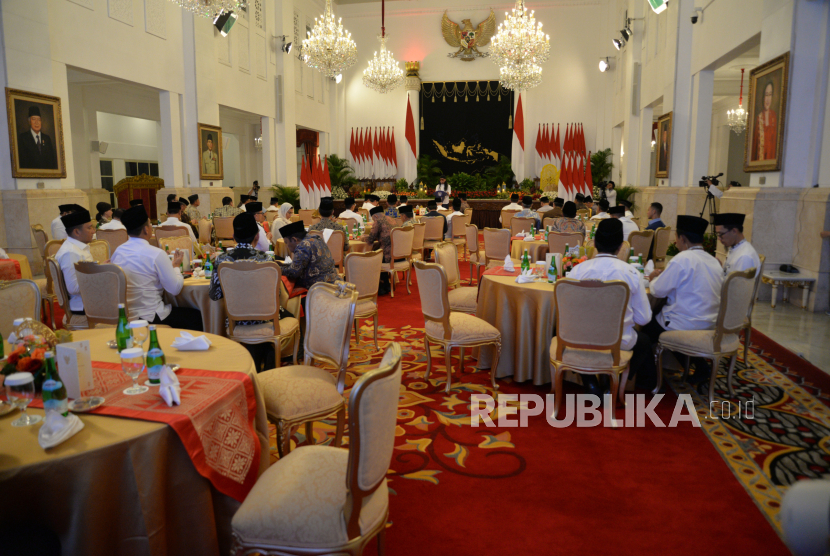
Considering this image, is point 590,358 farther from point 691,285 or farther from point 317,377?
point 317,377

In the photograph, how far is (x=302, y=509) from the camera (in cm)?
179

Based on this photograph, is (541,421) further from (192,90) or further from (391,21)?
(391,21)

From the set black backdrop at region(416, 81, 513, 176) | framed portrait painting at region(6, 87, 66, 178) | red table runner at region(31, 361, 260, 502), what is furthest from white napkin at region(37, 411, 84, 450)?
black backdrop at region(416, 81, 513, 176)

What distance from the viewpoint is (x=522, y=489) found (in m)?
2.83

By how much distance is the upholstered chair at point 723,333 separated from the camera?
3.67m

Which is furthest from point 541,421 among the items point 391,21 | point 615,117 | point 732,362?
point 391,21

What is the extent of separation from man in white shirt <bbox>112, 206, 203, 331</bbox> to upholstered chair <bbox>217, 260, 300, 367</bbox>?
16.8 inches

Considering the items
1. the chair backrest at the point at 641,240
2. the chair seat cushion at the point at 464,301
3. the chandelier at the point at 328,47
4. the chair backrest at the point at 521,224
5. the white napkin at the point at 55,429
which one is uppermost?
the chandelier at the point at 328,47

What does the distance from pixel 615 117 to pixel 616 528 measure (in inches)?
649

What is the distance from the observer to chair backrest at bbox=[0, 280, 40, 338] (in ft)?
10.0

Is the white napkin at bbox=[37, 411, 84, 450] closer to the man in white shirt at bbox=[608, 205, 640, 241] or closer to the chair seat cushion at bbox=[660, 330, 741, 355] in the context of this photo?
the chair seat cushion at bbox=[660, 330, 741, 355]

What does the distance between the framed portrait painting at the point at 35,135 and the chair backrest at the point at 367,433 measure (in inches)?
331

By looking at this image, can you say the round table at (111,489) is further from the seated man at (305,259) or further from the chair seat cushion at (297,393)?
the seated man at (305,259)

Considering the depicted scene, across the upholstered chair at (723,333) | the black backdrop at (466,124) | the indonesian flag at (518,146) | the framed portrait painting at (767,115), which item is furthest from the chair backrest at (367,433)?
the black backdrop at (466,124)
